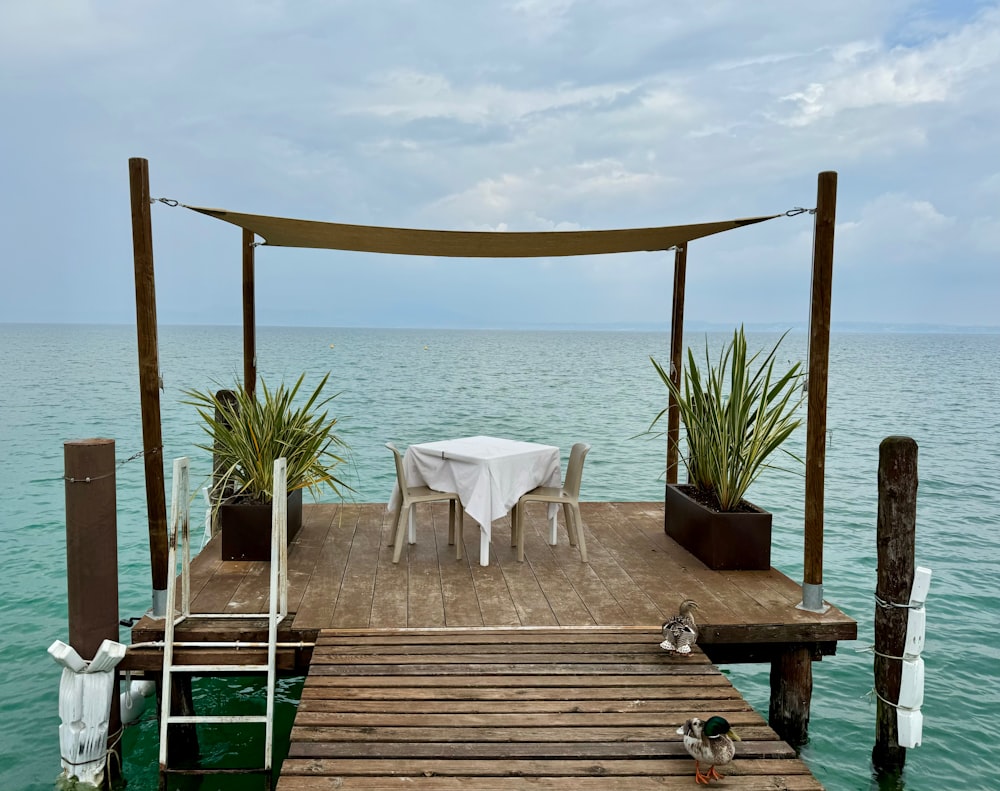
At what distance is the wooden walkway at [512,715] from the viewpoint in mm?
2355

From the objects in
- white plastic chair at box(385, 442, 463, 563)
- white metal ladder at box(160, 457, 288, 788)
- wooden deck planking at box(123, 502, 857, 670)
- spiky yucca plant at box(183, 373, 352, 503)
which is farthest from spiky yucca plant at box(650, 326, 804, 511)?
white metal ladder at box(160, 457, 288, 788)

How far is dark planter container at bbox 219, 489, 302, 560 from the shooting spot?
4.54 metres

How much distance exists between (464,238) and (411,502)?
5.67 ft

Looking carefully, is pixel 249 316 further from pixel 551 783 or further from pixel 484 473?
pixel 551 783

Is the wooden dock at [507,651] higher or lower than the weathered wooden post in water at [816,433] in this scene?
lower

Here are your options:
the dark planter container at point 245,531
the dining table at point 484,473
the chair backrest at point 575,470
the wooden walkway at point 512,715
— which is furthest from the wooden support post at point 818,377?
the dark planter container at point 245,531

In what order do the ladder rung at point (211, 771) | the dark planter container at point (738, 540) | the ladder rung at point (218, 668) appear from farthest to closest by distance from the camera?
1. the dark planter container at point (738, 540)
2. the ladder rung at point (218, 668)
3. the ladder rung at point (211, 771)

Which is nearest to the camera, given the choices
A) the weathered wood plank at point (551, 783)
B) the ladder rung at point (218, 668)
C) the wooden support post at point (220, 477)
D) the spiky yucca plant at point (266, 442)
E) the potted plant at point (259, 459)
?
the weathered wood plank at point (551, 783)

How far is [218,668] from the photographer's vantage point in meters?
3.20

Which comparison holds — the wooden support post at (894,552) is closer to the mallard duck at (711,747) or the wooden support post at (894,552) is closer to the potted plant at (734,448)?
the potted plant at (734,448)

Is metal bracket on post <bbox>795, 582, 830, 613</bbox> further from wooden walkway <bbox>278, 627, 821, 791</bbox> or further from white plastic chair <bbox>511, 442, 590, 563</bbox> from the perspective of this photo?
white plastic chair <bbox>511, 442, 590, 563</bbox>

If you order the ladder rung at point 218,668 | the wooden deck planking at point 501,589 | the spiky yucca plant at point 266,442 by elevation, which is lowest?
the ladder rung at point 218,668

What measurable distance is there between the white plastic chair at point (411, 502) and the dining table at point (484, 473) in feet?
0.21

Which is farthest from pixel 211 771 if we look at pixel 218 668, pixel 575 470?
pixel 575 470
